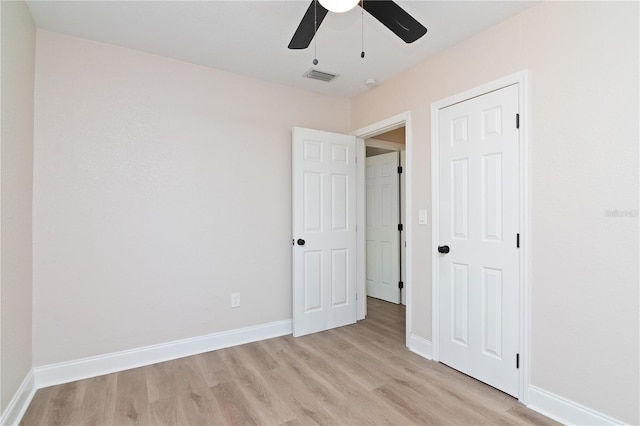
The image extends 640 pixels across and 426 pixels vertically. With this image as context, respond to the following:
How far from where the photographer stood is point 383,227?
4.66 metres

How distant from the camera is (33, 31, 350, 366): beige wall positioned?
235 cm

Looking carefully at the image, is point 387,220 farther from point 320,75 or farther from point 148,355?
point 148,355

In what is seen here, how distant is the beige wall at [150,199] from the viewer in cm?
235

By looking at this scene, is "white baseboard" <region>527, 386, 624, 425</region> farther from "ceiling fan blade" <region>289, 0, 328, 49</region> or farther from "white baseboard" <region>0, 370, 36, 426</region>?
"white baseboard" <region>0, 370, 36, 426</region>

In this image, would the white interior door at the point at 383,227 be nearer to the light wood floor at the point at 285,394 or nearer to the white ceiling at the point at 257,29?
the light wood floor at the point at 285,394

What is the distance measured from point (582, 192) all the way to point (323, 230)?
7.12ft

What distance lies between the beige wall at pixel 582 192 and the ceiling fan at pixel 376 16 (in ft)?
3.08

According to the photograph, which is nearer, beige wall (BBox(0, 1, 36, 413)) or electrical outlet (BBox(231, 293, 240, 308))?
beige wall (BBox(0, 1, 36, 413))

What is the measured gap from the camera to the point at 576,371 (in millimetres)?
1838

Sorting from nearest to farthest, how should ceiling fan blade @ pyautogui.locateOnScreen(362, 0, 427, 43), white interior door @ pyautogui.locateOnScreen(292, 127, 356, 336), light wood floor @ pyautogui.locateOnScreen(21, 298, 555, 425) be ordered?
ceiling fan blade @ pyautogui.locateOnScreen(362, 0, 427, 43), light wood floor @ pyautogui.locateOnScreen(21, 298, 555, 425), white interior door @ pyautogui.locateOnScreen(292, 127, 356, 336)

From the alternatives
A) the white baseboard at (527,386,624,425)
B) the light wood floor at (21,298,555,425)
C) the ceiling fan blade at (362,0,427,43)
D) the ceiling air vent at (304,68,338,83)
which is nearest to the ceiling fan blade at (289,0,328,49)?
the ceiling fan blade at (362,0,427,43)

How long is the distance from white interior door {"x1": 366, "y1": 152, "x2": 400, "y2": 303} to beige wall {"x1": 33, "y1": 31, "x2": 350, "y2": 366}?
1771mm

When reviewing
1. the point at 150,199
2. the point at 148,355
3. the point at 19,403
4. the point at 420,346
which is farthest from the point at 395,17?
the point at 19,403

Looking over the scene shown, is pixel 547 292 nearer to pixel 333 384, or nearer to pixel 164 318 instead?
pixel 333 384
